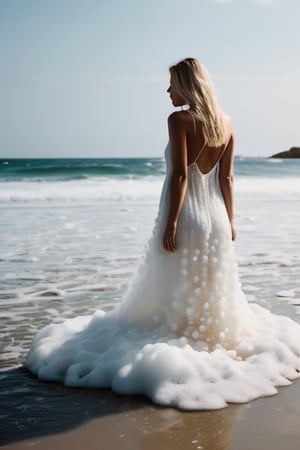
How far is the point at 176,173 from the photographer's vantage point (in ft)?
13.8

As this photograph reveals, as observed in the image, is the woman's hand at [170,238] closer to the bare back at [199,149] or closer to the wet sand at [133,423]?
the bare back at [199,149]

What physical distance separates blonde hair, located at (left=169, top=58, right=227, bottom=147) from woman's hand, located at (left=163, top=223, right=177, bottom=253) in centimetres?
67

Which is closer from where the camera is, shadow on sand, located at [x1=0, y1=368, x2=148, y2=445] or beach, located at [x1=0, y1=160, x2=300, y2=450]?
beach, located at [x1=0, y1=160, x2=300, y2=450]

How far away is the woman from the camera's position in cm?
401

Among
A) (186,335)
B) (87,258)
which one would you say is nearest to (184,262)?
(186,335)

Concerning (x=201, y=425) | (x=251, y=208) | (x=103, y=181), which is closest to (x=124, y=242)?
(x=201, y=425)

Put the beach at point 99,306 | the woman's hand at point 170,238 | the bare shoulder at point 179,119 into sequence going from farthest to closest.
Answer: the woman's hand at point 170,238, the bare shoulder at point 179,119, the beach at point 99,306

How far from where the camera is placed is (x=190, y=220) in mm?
4355

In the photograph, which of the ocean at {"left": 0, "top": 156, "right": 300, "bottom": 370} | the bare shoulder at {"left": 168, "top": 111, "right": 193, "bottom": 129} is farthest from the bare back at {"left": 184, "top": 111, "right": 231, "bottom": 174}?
the ocean at {"left": 0, "top": 156, "right": 300, "bottom": 370}

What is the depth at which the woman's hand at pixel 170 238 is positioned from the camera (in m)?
4.30

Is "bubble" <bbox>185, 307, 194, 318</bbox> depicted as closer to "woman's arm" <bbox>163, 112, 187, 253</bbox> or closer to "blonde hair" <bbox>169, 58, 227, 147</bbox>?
"woman's arm" <bbox>163, 112, 187, 253</bbox>

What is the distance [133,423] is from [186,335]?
1026mm

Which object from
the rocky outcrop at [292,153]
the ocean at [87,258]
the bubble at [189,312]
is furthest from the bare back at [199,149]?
the rocky outcrop at [292,153]

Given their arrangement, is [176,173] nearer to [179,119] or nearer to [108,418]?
[179,119]
